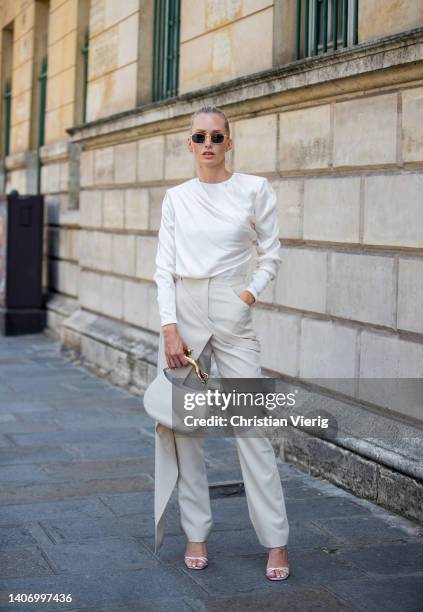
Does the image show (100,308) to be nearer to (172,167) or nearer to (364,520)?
(172,167)

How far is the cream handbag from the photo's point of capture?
428cm

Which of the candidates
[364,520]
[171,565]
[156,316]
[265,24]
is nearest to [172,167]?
[156,316]

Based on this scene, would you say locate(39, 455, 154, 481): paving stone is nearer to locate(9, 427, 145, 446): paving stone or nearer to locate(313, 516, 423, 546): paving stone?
locate(9, 427, 145, 446): paving stone

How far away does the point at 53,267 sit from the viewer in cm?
1481

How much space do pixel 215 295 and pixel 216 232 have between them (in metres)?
0.27

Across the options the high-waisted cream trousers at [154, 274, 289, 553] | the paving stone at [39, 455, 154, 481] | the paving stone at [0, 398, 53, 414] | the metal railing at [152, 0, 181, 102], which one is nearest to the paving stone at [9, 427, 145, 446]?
the paving stone at [39, 455, 154, 481]

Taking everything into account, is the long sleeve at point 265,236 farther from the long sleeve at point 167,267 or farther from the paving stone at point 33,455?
the paving stone at point 33,455

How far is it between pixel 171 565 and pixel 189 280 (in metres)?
1.27

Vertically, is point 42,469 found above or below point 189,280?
below

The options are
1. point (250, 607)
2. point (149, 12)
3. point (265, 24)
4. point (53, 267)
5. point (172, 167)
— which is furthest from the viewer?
point (53, 267)

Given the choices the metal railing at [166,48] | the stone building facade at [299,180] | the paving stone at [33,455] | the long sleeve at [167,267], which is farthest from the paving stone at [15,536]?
the metal railing at [166,48]

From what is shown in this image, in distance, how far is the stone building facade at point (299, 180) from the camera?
5.68 m

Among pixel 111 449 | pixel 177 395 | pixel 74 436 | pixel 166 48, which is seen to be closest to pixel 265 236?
pixel 177 395

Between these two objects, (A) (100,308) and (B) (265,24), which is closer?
(B) (265,24)
